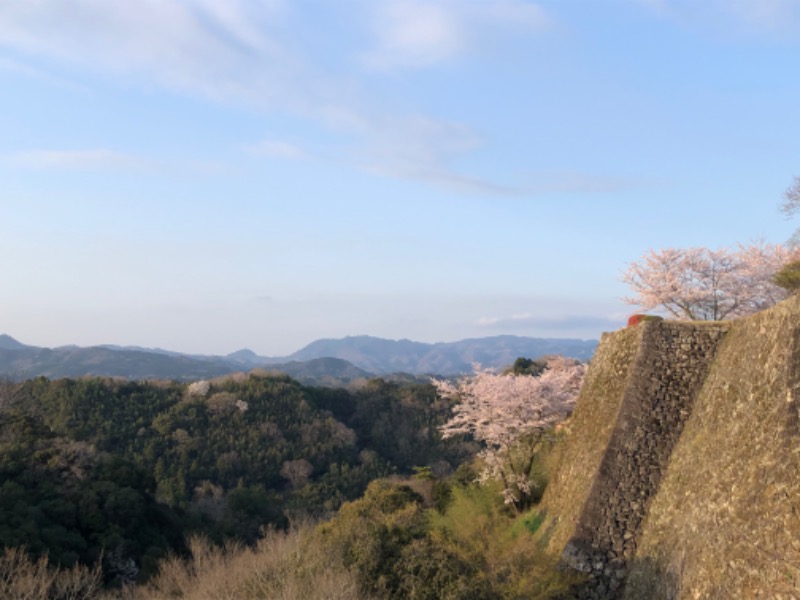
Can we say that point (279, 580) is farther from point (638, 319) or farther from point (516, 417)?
point (638, 319)

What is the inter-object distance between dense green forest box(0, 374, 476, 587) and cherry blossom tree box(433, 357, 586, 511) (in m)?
10.5

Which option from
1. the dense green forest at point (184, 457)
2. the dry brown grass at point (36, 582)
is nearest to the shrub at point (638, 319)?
the dense green forest at point (184, 457)

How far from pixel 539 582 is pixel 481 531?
2.91 m

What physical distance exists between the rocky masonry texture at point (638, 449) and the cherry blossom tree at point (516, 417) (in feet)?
19.8

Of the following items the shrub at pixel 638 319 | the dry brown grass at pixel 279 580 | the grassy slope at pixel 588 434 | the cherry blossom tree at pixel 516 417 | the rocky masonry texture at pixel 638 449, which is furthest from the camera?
the cherry blossom tree at pixel 516 417

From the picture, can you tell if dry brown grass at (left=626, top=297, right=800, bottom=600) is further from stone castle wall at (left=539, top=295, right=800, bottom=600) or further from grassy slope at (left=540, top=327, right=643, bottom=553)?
grassy slope at (left=540, top=327, right=643, bottom=553)

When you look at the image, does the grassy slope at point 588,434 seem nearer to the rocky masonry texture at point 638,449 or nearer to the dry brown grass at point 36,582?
the rocky masonry texture at point 638,449

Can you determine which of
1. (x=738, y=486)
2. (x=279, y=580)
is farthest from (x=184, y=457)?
(x=738, y=486)

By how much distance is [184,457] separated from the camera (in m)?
60.2

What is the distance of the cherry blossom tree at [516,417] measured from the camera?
22.8 metres

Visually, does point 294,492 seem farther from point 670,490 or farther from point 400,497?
point 670,490

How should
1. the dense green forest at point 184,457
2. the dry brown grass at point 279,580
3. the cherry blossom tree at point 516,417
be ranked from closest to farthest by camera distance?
the dry brown grass at point 279,580 → the cherry blossom tree at point 516,417 → the dense green forest at point 184,457

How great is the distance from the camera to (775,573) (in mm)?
10781

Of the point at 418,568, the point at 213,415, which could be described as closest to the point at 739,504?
the point at 418,568
